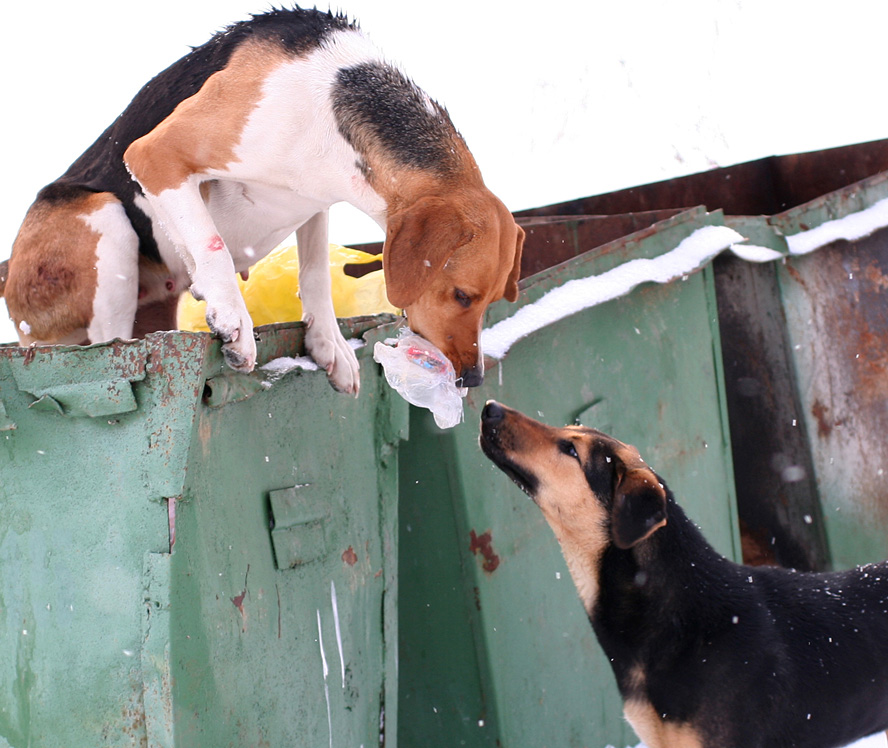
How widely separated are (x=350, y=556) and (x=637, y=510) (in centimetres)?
76

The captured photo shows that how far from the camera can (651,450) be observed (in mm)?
3148

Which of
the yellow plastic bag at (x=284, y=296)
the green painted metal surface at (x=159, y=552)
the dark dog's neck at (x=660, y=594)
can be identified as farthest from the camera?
the yellow plastic bag at (x=284, y=296)

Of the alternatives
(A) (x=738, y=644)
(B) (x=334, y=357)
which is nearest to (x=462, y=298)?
(B) (x=334, y=357)

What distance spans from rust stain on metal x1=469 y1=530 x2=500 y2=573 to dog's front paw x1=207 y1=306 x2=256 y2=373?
941mm

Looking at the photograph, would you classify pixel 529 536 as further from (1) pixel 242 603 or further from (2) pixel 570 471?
(1) pixel 242 603

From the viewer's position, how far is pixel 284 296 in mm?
3020

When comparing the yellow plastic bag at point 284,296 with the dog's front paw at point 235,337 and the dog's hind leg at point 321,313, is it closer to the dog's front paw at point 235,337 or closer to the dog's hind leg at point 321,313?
the dog's hind leg at point 321,313

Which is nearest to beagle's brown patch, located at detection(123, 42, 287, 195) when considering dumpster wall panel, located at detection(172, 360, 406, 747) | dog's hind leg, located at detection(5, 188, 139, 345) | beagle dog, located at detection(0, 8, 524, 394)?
beagle dog, located at detection(0, 8, 524, 394)

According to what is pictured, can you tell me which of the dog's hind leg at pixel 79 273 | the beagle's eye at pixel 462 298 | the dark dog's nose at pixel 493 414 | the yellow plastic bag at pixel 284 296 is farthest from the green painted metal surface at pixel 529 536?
the dog's hind leg at pixel 79 273

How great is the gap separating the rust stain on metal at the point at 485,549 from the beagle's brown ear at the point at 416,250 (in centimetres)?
84

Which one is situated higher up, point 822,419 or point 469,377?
point 469,377

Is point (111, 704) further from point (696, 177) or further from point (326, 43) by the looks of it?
point (696, 177)

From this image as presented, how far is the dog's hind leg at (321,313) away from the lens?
2.21 m

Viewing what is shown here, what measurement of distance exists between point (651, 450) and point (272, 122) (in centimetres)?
176
